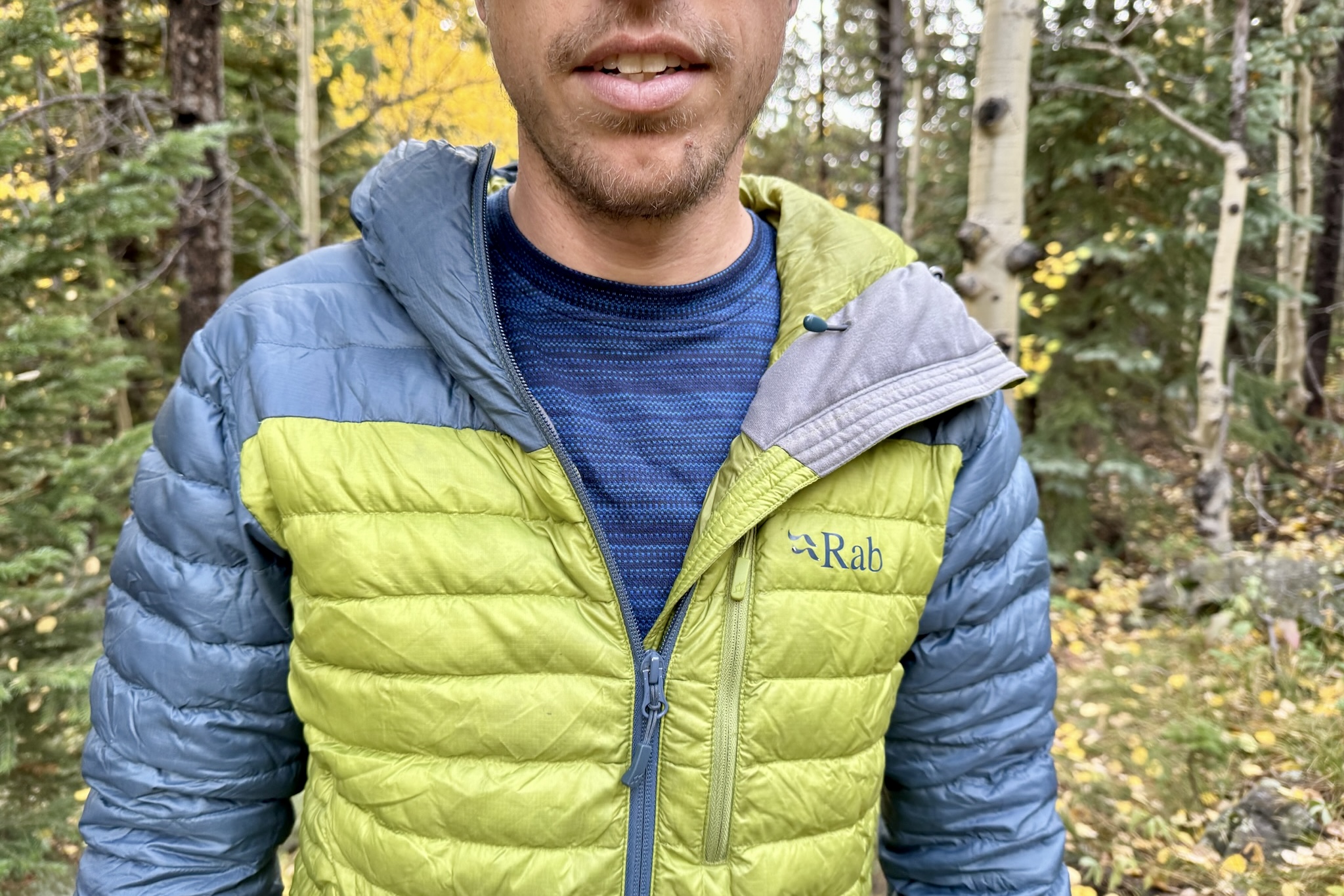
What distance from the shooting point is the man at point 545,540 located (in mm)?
1294

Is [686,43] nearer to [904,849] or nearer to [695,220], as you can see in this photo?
[695,220]

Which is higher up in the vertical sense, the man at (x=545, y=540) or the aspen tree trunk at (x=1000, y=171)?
the aspen tree trunk at (x=1000, y=171)

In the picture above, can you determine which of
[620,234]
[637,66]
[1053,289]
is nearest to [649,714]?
[620,234]

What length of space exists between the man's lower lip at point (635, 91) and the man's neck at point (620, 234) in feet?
0.64

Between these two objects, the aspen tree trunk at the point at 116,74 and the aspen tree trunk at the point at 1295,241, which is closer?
the aspen tree trunk at the point at 116,74

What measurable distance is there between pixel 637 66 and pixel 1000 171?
11.7 feet

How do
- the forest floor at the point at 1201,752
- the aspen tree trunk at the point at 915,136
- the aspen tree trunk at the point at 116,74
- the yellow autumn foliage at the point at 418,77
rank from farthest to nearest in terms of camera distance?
the yellow autumn foliage at the point at 418,77, the aspen tree trunk at the point at 915,136, the aspen tree trunk at the point at 116,74, the forest floor at the point at 1201,752

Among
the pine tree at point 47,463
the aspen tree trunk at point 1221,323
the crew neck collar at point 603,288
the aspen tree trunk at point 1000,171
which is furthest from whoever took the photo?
the aspen tree trunk at point 1221,323

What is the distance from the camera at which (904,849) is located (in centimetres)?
171

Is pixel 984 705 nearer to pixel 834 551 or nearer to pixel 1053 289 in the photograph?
pixel 834 551

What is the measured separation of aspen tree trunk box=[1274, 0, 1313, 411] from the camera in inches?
391

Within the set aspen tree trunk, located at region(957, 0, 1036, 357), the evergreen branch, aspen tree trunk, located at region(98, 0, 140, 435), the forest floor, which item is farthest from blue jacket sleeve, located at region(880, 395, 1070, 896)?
aspen tree trunk, located at region(98, 0, 140, 435)

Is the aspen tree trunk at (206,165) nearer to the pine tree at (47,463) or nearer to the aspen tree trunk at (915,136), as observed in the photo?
the pine tree at (47,463)

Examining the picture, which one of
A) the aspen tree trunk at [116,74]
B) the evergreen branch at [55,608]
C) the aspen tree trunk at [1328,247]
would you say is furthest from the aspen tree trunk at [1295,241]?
the aspen tree trunk at [116,74]
